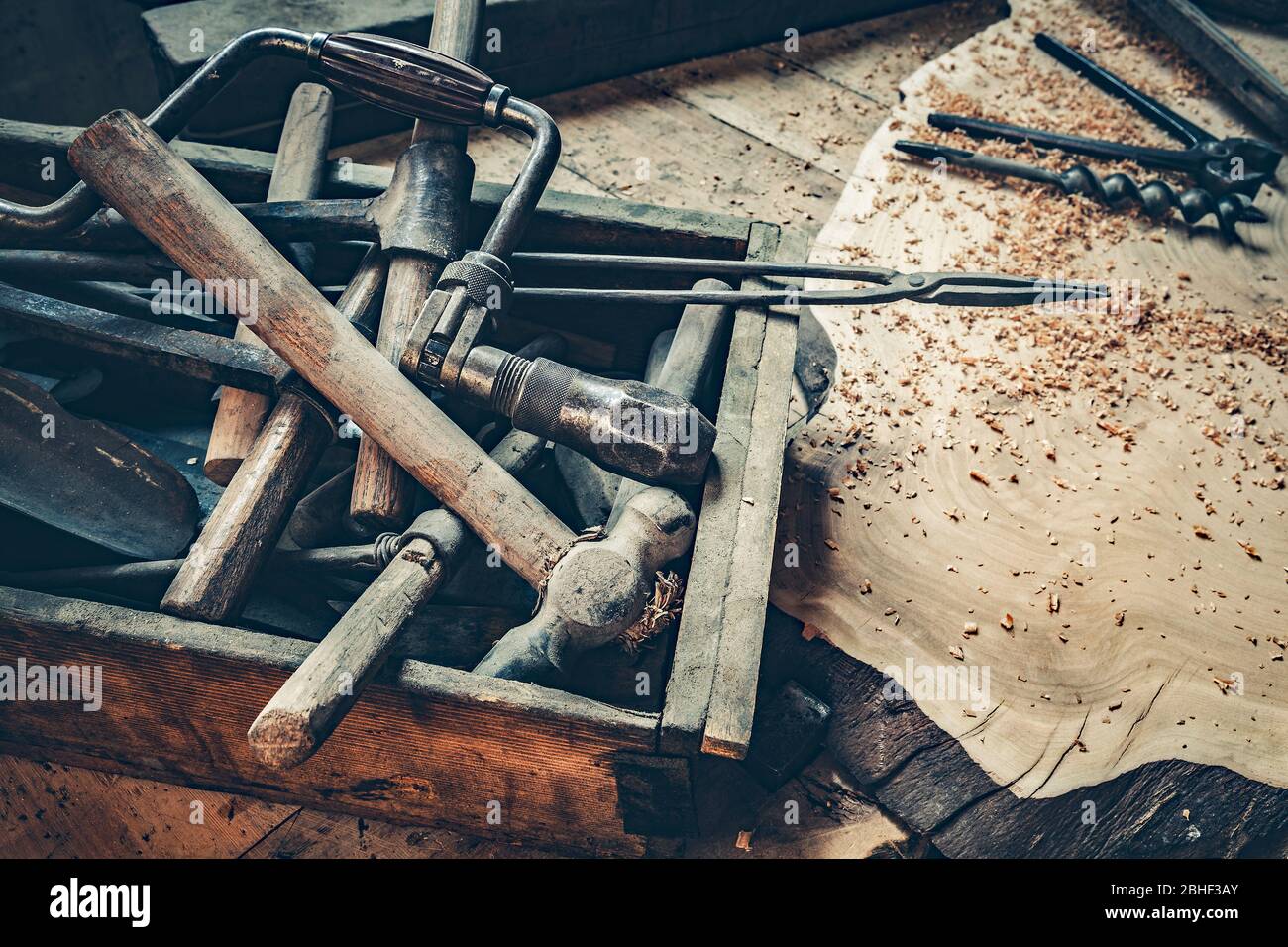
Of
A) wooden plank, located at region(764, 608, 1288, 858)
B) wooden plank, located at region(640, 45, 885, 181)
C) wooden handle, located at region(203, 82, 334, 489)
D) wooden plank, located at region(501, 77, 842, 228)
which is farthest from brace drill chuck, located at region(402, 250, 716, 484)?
wooden plank, located at region(640, 45, 885, 181)

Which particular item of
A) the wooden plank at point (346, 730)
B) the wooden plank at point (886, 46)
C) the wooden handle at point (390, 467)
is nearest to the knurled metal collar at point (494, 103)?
the wooden handle at point (390, 467)

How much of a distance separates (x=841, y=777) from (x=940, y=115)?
229 centimetres

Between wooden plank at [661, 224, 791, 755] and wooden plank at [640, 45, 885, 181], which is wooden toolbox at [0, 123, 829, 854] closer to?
wooden plank at [661, 224, 791, 755]

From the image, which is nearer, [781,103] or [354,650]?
[354,650]

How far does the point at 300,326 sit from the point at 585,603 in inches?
28.5

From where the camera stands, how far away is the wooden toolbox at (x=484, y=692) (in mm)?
1597

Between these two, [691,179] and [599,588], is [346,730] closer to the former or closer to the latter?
[599,588]

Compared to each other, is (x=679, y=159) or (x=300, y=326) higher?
(x=679, y=159)

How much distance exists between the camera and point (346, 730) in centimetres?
174

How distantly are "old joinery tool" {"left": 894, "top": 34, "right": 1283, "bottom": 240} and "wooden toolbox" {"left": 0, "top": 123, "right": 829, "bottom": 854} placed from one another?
1310 mm

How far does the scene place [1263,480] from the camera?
2416mm

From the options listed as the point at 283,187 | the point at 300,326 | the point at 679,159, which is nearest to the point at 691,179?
the point at 679,159
